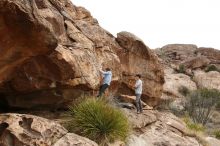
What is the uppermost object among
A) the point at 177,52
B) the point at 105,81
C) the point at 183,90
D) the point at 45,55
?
the point at 177,52

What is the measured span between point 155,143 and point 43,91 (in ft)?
16.2

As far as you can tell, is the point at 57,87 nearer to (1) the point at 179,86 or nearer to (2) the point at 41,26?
(2) the point at 41,26

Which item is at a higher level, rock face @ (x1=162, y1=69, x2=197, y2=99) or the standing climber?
the standing climber

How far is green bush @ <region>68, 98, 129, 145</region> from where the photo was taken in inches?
548

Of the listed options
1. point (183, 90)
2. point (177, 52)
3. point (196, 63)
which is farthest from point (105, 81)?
point (177, 52)

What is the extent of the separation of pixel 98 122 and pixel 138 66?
432 inches

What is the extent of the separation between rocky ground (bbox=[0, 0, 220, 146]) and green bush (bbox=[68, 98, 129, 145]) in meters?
0.52

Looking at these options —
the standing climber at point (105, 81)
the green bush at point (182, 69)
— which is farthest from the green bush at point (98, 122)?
the green bush at point (182, 69)

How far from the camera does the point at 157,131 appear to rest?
18562 millimetres

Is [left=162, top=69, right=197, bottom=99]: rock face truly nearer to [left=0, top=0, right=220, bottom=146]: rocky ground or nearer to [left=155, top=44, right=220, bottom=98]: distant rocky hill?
[left=155, top=44, right=220, bottom=98]: distant rocky hill

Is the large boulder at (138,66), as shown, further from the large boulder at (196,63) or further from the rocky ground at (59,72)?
the large boulder at (196,63)

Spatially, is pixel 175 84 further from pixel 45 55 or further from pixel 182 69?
pixel 45 55

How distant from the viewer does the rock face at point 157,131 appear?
55.7 ft

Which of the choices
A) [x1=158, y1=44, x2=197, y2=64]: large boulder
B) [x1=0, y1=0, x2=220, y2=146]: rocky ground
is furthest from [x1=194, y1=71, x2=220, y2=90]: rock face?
[x1=0, y1=0, x2=220, y2=146]: rocky ground
